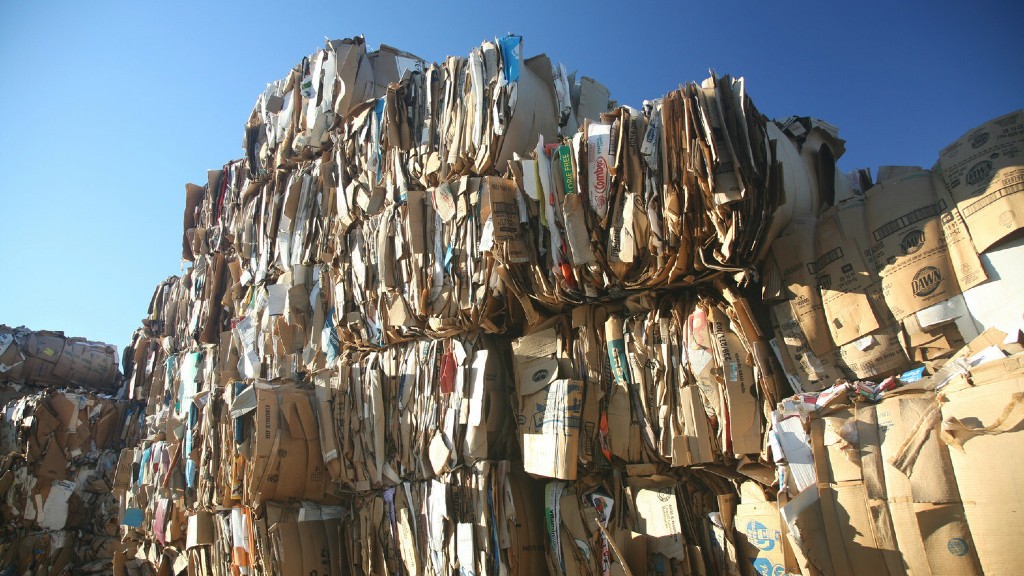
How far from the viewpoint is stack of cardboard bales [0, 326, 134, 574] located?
6.84 metres

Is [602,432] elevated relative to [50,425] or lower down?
lower down

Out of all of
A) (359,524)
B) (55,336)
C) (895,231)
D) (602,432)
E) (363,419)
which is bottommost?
(359,524)

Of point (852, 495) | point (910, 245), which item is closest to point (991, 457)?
point (852, 495)

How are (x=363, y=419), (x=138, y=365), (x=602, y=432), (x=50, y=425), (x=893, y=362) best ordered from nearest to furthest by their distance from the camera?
(x=893, y=362)
(x=602, y=432)
(x=363, y=419)
(x=50, y=425)
(x=138, y=365)

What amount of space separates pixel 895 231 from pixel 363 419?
8.79ft

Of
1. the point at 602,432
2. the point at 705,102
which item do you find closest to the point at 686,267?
the point at 705,102

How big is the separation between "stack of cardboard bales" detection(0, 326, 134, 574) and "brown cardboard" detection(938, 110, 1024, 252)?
6.97 metres

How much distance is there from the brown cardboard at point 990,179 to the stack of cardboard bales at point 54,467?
22.9 feet

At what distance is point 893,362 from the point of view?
2.25 metres

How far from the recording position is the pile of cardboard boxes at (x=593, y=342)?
210 cm

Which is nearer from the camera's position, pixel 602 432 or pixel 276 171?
pixel 602 432

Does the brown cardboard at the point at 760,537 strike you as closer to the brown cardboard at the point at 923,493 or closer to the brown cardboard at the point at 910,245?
the brown cardboard at the point at 923,493

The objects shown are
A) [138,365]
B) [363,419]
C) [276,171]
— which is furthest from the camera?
[138,365]

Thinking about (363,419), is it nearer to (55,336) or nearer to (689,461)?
(689,461)
